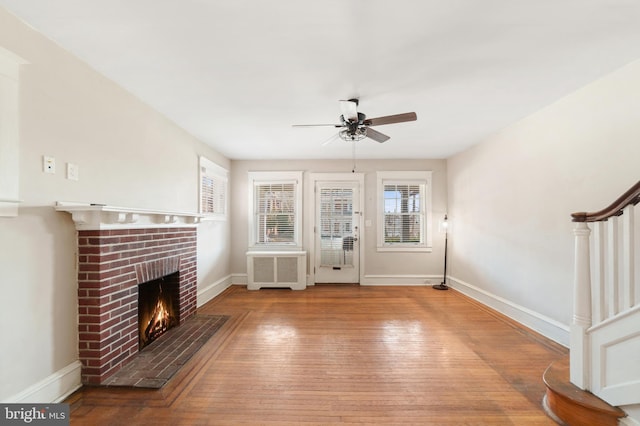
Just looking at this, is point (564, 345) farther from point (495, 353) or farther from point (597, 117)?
point (597, 117)

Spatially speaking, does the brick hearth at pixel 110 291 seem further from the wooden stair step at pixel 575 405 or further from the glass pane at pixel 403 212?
the glass pane at pixel 403 212

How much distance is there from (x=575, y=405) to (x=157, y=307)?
3648 mm

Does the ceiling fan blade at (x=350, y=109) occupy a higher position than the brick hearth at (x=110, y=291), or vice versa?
the ceiling fan blade at (x=350, y=109)

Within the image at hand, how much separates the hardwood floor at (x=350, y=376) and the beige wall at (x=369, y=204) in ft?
5.47

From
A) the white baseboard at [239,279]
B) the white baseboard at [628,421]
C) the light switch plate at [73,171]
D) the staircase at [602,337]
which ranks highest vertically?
the light switch plate at [73,171]

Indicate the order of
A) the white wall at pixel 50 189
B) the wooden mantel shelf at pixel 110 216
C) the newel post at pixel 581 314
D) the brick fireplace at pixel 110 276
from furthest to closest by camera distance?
the brick fireplace at pixel 110 276 < the wooden mantel shelf at pixel 110 216 < the newel post at pixel 581 314 < the white wall at pixel 50 189

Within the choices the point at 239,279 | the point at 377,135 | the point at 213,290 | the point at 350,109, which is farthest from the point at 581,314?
the point at 239,279

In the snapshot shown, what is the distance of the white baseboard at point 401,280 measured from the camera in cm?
529

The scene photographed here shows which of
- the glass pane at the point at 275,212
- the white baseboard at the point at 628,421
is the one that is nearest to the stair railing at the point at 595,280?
the white baseboard at the point at 628,421

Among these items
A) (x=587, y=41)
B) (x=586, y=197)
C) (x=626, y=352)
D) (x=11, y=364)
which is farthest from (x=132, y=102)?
(x=586, y=197)

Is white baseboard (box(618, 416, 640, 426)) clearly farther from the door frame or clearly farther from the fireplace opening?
the door frame

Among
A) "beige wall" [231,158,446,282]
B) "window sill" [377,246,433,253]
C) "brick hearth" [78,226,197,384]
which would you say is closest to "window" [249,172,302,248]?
"beige wall" [231,158,446,282]

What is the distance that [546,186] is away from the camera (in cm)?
297

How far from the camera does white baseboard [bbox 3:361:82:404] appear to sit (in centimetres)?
171
